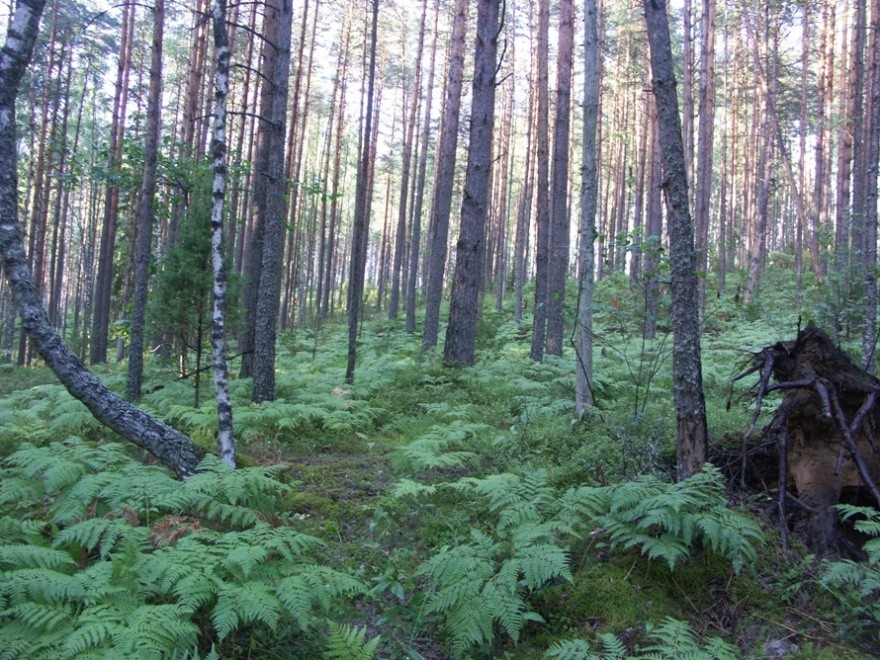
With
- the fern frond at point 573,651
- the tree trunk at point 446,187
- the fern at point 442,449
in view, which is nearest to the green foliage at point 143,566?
the fern frond at point 573,651

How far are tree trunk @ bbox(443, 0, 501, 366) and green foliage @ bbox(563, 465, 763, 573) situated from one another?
7.28 metres

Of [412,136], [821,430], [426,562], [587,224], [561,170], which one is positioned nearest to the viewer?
[426,562]

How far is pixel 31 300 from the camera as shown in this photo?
4863 mm

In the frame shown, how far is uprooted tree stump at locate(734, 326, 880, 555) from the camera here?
163 inches

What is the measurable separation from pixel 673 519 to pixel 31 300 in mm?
5325

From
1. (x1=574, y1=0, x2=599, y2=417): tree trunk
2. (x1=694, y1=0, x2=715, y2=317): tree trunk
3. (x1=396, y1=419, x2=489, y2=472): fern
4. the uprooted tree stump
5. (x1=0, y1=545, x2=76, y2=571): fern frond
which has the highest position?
(x1=694, y1=0, x2=715, y2=317): tree trunk

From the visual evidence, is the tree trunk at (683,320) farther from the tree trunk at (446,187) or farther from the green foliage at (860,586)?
the tree trunk at (446,187)

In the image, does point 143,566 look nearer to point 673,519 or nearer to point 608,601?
point 608,601

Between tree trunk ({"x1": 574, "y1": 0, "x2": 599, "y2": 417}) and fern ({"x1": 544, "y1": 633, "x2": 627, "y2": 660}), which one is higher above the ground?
tree trunk ({"x1": 574, "y1": 0, "x2": 599, "y2": 417})

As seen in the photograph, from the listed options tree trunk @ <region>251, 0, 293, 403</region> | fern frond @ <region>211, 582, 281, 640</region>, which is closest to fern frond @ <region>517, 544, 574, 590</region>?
fern frond @ <region>211, 582, 281, 640</region>

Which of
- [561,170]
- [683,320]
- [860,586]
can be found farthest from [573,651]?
[561,170]

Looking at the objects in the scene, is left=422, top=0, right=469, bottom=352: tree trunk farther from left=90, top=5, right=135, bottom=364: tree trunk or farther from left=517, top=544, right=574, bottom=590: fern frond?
left=517, top=544, right=574, bottom=590: fern frond

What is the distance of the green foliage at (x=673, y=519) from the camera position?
361 centimetres

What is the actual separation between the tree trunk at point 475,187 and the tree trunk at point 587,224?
3.80 metres
